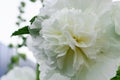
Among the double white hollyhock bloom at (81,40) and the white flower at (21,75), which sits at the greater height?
the double white hollyhock bloom at (81,40)

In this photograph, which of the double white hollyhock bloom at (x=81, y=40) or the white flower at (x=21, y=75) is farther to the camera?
the white flower at (x=21, y=75)

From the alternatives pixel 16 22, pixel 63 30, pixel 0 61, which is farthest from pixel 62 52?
pixel 0 61

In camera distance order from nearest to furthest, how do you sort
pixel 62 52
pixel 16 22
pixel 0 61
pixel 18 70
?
pixel 62 52, pixel 18 70, pixel 16 22, pixel 0 61

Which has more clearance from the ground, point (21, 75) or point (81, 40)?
point (81, 40)

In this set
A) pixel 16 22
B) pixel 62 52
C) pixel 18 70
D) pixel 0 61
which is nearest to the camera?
pixel 62 52

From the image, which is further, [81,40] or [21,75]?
[21,75]

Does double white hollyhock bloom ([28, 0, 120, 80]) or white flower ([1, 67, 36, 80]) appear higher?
double white hollyhock bloom ([28, 0, 120, 80])

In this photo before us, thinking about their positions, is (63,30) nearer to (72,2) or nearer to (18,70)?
(72,2)

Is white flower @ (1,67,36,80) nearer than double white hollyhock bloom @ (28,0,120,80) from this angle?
No
